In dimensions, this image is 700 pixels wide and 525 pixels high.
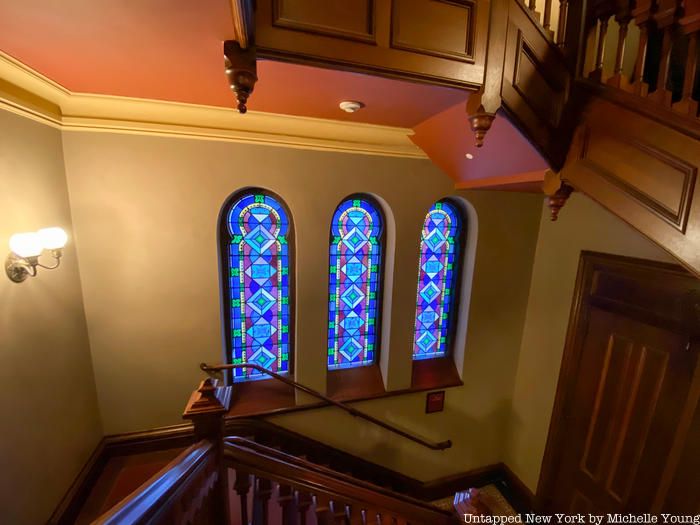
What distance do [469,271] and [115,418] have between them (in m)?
3.22

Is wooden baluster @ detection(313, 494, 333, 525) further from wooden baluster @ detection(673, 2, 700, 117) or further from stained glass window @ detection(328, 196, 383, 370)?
wooden baluster @ detection(673, 2, 700, 117)

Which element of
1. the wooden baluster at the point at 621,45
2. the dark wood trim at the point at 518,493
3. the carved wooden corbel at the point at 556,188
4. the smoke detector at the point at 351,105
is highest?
the wooden baluster at the point at 621,45

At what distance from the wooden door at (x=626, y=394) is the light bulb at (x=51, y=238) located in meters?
3.71

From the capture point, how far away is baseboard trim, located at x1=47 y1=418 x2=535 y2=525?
186 cm

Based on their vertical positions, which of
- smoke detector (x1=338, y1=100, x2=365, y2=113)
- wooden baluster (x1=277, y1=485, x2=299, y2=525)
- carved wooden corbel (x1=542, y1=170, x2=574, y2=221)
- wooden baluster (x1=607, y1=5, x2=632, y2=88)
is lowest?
wooden baluster (x1=277, y1=485, x2=299, y2=525)

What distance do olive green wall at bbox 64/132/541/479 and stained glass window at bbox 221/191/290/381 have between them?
0.23 m

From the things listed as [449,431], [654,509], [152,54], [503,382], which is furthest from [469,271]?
[152,54]

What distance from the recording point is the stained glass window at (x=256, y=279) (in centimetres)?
241

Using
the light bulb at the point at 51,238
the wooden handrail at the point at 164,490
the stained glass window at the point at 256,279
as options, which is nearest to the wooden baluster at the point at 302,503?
the wooden handrail at the point at 164,490

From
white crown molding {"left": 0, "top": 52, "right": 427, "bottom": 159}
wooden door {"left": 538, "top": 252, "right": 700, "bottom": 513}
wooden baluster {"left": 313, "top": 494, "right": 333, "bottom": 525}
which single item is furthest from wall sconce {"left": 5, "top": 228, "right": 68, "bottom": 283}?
wooden door {"left": 538, "top": 252, "right": 700, "bottom": 513}

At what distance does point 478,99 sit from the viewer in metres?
1.41

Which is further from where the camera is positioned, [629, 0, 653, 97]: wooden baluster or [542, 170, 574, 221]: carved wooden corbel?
[542, 170, 574, 221]: carved wooden corbel

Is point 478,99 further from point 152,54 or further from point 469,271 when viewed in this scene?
point 469,271

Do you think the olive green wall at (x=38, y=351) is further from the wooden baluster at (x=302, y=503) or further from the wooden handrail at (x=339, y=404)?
the wooden baluster at (x=302, y=503)
